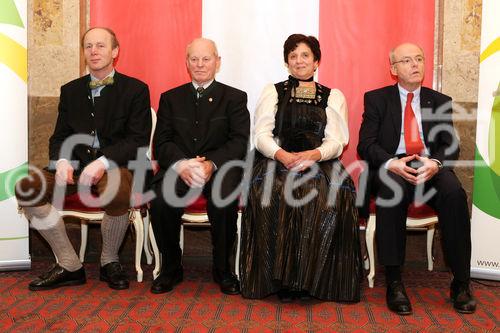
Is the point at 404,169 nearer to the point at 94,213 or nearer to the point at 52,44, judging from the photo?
the point at 94,213

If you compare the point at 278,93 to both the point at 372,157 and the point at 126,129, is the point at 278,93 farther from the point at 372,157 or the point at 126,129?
the point at 126,129

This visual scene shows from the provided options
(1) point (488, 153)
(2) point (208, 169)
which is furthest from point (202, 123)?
(1) point (488, 153)

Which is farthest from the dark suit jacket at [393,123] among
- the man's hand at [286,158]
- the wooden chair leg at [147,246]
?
the wooden chair leg at [147,246]

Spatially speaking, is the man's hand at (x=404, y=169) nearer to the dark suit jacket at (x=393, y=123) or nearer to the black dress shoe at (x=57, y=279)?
the dark suit jacket at (x=393, y=123)

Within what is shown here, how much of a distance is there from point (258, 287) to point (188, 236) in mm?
1164

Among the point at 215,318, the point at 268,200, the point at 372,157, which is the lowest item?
the point at 215,318

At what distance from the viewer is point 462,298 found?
2.96 metres

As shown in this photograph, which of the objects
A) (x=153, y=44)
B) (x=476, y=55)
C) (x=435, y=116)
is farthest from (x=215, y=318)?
(x=476, y=55)

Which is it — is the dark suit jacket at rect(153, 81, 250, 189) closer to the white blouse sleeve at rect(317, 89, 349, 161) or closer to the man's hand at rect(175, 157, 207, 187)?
the man's hand at rect(175, 157, 207, 187)

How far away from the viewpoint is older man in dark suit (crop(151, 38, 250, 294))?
329 cm

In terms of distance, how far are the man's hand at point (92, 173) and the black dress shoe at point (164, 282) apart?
681 millimetres

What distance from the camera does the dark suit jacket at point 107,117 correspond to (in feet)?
11.5

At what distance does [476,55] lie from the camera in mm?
3908

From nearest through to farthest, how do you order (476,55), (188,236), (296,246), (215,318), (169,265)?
(215,318) < (296,246) < (169,265) < (476,55) < (188,236)
